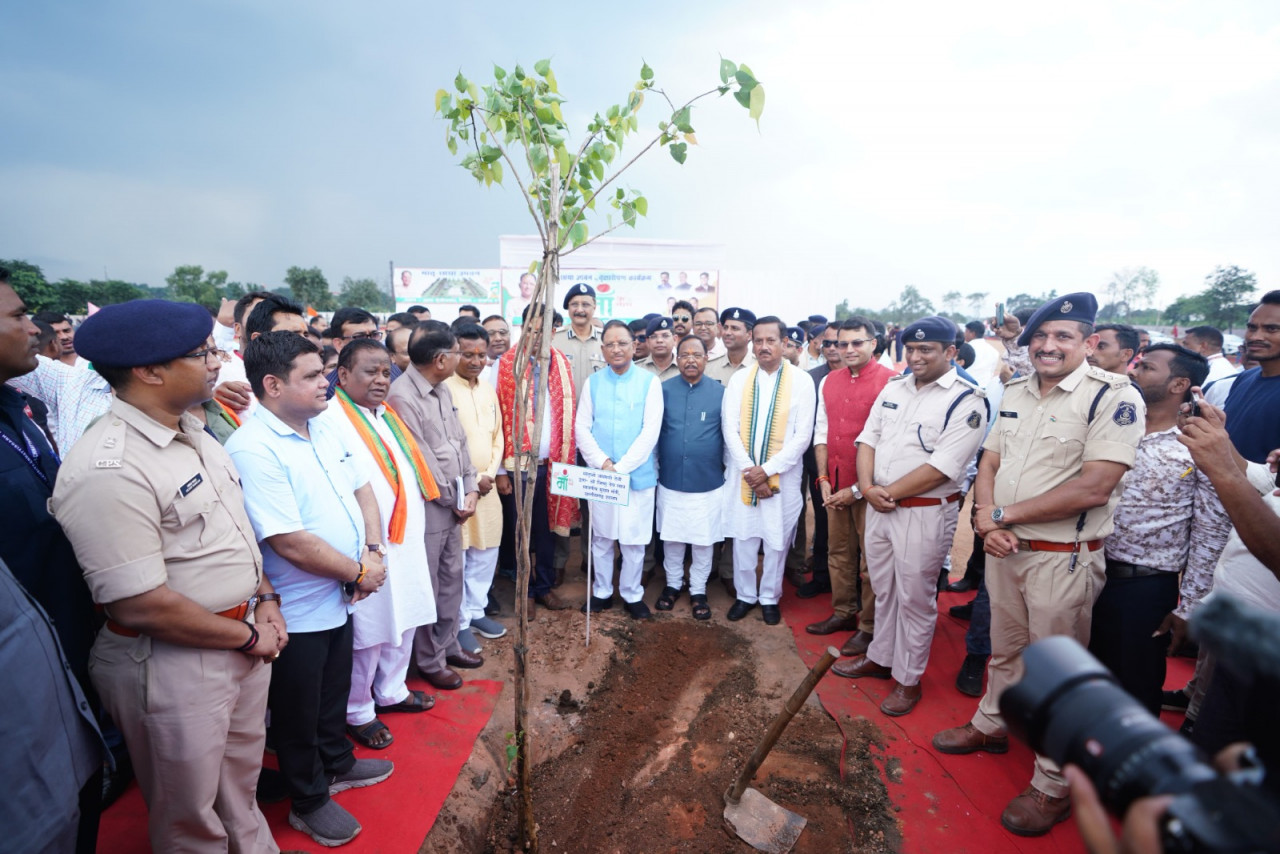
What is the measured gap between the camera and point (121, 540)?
5.20 ft

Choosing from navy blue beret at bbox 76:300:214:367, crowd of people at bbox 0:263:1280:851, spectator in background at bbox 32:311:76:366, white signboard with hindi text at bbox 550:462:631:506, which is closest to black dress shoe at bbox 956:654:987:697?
crowd of people at bbox 0:263:1280:851

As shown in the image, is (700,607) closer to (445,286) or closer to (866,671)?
(866,671)

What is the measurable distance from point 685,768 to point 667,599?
1786mm

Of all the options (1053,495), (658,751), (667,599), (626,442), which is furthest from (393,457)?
(1053,495)

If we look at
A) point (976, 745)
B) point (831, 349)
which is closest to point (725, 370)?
point (831, 349)

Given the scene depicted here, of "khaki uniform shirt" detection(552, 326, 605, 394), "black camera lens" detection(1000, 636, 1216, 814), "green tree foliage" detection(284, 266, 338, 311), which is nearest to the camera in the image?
"black camera lens" detection(1000, 636, 1216, 814)

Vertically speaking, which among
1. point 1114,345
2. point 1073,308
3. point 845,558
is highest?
point 1073,308

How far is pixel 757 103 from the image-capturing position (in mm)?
1838

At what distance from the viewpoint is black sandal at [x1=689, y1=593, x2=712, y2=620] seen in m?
4.53

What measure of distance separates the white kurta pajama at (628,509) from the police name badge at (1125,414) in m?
2.76

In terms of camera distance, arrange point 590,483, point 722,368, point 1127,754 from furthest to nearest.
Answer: point 722,368
point 590,483
point 1127,754

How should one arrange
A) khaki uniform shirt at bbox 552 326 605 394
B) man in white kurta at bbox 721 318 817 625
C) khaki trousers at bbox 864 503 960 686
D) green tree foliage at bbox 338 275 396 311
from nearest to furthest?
khaki trousers at bbox 864 503 960 686 → man in white kurta at bbox 721 318 817 625 → khaki uniform shirt at bbox 552 326 605 394 → green tree foliage at bbox 338 275 396 311

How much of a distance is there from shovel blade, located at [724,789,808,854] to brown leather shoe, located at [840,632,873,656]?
1.59 meters

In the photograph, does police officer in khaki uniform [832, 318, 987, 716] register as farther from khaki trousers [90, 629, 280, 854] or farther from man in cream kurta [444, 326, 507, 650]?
khaki trousers [90, 629, 280, 854]
